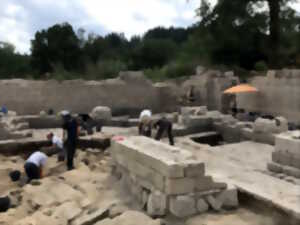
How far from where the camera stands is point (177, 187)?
6703 mm

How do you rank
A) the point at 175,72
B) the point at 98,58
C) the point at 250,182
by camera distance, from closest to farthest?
the point at 250,182, the point at 175,72, the point at 98,58

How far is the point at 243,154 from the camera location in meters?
11.6

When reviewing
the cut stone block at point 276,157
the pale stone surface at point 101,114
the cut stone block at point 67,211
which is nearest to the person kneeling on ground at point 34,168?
the cut stone block at point 67,211

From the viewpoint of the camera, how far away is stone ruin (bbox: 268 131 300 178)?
29.4 ft

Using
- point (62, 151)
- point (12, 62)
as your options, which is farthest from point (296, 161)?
point (12, 62)

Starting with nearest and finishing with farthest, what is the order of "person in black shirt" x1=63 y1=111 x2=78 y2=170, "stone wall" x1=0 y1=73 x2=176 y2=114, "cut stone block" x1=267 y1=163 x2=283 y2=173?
"cut stone block" x1=267 y1=163 x2=283 y2=173 < "person in black shirt" x1=63 y1=111 x2=78 y2=170 < "stone wall" x1=0 y1=73 x2=176 y2=114

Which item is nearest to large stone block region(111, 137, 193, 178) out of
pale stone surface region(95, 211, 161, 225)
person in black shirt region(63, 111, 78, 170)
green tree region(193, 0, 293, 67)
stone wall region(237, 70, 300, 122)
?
pale stone surface region(95, 211, 161, 225)

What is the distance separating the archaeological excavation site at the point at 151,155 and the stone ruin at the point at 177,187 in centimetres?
2

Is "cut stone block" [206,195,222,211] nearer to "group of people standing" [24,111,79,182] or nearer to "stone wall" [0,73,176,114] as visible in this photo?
"group of people standing" [24,111,79,182]

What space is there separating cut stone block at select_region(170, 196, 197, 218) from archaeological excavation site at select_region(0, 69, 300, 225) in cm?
2

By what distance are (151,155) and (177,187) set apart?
94 cm

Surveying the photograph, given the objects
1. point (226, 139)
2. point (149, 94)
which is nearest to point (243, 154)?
point (226, 139)

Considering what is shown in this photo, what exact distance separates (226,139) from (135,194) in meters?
7.73

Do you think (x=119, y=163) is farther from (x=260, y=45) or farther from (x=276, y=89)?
(x=260, y=45)
